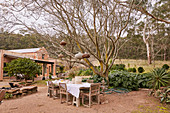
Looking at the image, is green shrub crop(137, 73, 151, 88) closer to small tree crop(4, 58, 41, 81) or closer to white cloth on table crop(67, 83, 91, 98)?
white cloth on table crop(67, 83, 91, 98)

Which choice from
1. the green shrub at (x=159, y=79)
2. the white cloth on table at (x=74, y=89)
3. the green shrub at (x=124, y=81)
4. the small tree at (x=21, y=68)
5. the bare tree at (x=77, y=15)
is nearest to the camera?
the white cloth on table at (x=74, y=89)

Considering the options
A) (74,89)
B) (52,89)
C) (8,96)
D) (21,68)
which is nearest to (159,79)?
(74,89)

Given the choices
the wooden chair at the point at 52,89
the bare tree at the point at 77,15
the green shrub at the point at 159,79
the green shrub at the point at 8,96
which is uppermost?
the bare tree at the point at 77,15

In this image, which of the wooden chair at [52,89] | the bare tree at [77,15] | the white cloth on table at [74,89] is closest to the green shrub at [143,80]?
the bare tree at [77,15]

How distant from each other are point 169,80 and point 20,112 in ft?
22.1

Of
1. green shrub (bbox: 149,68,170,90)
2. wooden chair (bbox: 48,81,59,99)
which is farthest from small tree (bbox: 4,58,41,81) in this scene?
green shrub (bbox: 149,68,170,90)

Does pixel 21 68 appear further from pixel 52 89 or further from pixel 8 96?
pixel 52 89

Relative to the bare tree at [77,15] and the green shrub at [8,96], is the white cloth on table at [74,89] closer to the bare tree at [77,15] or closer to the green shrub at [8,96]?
the bare tree at [77,15]

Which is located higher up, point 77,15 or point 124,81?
point 77,15

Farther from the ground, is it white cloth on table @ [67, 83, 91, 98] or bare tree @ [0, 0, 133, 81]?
bare tree @ [0, 0, 133, 81]

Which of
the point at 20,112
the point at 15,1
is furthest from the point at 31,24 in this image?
the point at 20,112

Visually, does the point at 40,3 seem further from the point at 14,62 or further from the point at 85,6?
the point at 14,62

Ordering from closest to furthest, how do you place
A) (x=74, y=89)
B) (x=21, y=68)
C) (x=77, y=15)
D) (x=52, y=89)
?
(x=74, y=89), (x=52, y=89), (x=77, y=15), (x=21, y=68)

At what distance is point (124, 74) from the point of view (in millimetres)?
7715
